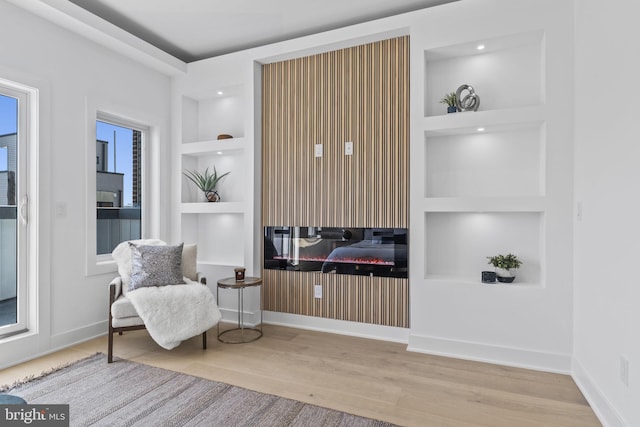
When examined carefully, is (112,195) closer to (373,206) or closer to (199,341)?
(199,341)

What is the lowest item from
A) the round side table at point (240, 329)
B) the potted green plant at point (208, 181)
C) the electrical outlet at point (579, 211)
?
the round side table at point (240, 329)

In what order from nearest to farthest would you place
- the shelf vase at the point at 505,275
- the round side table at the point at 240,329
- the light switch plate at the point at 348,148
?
the shelf vase at the point at 505,275
the round side table at the point at 240,329
the light switch plate at the point at 348,148

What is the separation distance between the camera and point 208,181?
160 inches

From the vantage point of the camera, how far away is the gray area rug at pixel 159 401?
193 centimetres

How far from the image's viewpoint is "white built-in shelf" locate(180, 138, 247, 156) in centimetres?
375

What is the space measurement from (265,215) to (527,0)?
2.88 metres

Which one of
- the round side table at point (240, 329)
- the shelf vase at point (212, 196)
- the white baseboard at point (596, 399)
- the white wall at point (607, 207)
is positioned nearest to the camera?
the white wall at point (607, 207)

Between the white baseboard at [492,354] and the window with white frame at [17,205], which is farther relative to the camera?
the window with white frame at [17,205]

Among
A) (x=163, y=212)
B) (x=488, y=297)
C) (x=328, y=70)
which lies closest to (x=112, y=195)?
(x=163, y=212)

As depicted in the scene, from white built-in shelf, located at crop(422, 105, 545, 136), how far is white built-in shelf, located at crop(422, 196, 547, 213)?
1.89ft

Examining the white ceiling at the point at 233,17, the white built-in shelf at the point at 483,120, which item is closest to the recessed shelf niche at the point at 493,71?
the white built-in shelf at the point at 483,120

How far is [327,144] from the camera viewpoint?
3.42 meters

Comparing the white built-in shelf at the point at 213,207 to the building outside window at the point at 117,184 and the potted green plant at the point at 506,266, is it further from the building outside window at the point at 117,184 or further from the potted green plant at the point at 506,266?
the potted green plant at the point at 506,266

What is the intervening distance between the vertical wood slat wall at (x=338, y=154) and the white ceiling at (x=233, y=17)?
0.90ft
